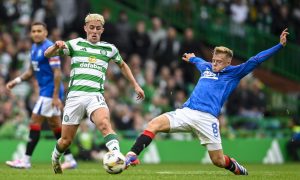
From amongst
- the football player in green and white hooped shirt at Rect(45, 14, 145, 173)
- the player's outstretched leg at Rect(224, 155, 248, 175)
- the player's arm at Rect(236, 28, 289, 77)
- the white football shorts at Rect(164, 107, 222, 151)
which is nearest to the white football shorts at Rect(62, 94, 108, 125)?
the football player in green and white hooped shirt at Rect(45, 14, 145, 173)

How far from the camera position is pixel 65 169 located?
1664 cm

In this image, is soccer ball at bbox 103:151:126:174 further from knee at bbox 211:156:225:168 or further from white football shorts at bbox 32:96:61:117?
white football shorts at bbox 32:96:61:117

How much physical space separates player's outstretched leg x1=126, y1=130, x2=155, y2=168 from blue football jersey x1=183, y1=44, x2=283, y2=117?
959 mm

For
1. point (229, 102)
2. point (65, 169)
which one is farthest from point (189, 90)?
point (65, 169)

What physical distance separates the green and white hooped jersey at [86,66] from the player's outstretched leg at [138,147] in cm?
95

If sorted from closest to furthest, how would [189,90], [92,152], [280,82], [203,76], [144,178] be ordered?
[144,178]
[203,76]
[92,152]
[189,90]
[280,82]

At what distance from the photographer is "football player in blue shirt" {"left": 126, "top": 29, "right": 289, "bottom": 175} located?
548 inches

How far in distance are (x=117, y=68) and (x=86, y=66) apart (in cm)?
1287

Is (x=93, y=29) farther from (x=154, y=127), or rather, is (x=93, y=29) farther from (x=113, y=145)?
(x=113, y=145)

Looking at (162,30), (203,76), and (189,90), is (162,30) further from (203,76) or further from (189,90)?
(203,76)

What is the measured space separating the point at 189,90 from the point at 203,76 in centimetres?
1299

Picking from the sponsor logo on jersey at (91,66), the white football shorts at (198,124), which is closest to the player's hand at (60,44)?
the sponsor logo on jersey at (91,66)

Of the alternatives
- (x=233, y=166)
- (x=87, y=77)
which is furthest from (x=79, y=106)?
(x=233, y=166)

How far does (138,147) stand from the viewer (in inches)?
533
